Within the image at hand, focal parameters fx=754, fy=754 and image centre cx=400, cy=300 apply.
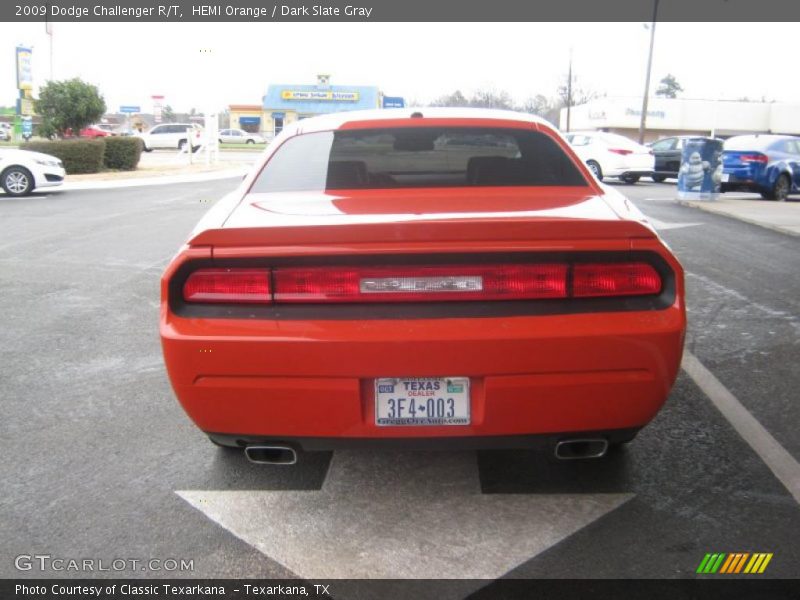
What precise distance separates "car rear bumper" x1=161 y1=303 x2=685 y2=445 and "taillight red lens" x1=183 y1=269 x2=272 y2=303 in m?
0.09

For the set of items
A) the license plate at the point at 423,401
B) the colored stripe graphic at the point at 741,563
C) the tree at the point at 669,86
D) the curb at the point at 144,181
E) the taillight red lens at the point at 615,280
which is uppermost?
the tree at the point at 669,86

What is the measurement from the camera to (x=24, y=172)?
1630 centimetres

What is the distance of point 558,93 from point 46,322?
79573mm

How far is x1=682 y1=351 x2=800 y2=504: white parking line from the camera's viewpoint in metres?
3.36

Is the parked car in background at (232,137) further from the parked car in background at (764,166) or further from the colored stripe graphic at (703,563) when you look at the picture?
the colored stripe graphic at (703,563)

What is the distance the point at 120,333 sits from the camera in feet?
18.9

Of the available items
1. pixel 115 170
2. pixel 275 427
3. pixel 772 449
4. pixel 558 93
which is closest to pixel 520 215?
pixel 275 427

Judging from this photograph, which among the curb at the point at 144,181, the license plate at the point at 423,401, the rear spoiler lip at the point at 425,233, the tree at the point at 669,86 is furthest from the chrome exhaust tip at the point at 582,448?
the tree at the point at 669,86

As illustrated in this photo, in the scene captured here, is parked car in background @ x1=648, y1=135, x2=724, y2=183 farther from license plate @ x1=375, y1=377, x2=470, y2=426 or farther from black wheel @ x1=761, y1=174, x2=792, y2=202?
license plate @ x1=375, y1=377, x2=470, y2=426

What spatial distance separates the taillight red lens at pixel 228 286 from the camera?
2758 mm

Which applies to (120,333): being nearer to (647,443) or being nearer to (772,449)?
(647,443)

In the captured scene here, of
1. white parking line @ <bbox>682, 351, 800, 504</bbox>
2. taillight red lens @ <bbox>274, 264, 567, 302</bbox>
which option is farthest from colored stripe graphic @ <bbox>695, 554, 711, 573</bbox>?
taillight red lens @ <bbox>274, 264, 567, 302</bbox>

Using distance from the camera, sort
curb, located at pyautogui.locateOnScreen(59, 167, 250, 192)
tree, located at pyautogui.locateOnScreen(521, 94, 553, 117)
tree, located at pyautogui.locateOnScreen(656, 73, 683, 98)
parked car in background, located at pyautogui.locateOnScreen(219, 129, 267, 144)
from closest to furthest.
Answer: curb, located at pyautogui.locateOnScreen(59, 167, 250, 192)
parked car in background, located at pyautogui.locateOnScreen(219, 129, 267, 144)
tree, located at pyautogui.locateOnScreen(521, 94, 553, 117)
tree, located at pyautogui.locateOnScreen(656, 73, 683, 98)

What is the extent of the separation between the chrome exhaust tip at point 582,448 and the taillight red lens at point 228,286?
4.09 feet
